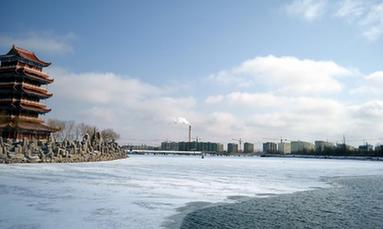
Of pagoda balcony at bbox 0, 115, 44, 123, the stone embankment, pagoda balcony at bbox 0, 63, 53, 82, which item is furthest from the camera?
pagoda balcony at bbox 0, 63, 53, 82

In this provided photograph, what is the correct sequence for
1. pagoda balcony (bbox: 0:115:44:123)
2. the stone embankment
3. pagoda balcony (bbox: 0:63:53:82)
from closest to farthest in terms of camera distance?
the stone embankment → pagoda balcony (bbox: 0:115:44:123) → pagoda balcony (bbox: 0:63:53:82)

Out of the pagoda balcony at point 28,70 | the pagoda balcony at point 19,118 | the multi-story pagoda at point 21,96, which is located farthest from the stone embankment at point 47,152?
the pagoda balcony at point 28,70

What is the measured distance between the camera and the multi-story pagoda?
42.8 metres

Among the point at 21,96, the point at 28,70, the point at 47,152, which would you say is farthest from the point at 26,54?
the point at 47,152

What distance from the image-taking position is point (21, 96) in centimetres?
4428

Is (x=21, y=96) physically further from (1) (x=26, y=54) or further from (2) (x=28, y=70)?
(1) (x=26, y=54)

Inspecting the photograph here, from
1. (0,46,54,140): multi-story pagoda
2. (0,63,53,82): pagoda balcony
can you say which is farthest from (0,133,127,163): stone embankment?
(0,63,53,82): pagoda balcony

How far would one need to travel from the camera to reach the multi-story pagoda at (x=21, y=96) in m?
42.8

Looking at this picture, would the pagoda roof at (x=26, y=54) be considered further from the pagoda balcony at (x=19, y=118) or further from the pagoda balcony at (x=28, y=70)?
the pagoda balcony at (x=19, y=118)

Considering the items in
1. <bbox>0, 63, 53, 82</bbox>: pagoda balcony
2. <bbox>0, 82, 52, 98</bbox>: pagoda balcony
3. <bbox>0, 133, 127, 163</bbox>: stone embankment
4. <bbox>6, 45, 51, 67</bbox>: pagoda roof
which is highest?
<bbox>6, 45, 51, 67</bbox>: pagoda roof

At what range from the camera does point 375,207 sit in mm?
13453

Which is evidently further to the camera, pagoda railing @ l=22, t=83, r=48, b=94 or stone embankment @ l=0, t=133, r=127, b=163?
pagoda railing @ l=22, t=83, r=48, b=94

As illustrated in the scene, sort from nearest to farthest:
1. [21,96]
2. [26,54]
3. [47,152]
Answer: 1. [47,152]
2. [21,96]
3. [26,54]

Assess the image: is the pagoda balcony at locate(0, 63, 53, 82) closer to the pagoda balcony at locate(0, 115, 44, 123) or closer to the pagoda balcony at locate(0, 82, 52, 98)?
the pagoda balcony at locate(0, 82, 52, 98)
